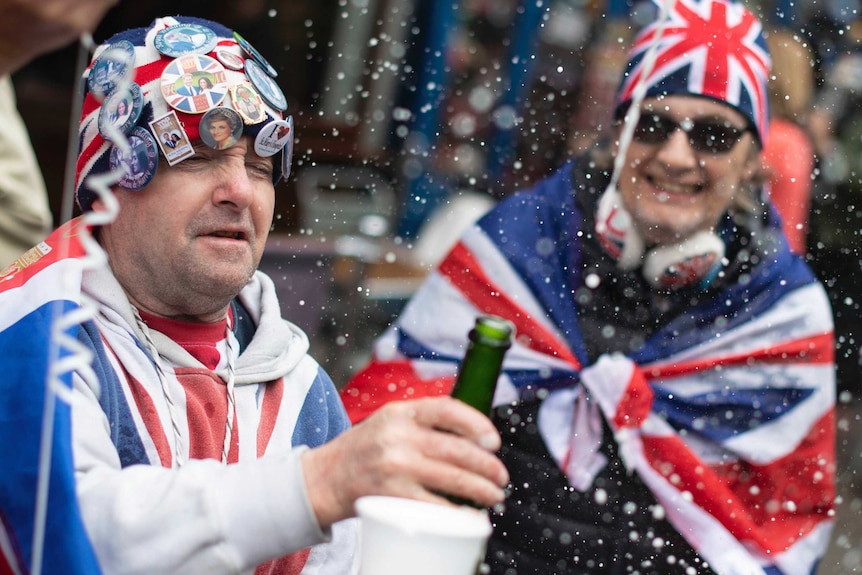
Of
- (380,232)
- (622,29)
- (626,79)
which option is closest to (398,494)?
(626,79)

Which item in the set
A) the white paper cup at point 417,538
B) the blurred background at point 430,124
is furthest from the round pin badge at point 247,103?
the blurred background at point 430,124

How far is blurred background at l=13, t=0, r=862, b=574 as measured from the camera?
125 inches

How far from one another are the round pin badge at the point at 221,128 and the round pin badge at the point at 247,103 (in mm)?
11

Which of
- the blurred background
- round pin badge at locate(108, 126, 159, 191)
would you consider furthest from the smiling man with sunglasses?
round pin badge at locate(108, 126, 159, 191)

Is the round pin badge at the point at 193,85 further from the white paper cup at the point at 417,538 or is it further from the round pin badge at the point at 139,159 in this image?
the white paper cup at the point at 417,538

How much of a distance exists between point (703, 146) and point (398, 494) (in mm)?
1575

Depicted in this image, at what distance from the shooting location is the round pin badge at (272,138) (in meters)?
1.48

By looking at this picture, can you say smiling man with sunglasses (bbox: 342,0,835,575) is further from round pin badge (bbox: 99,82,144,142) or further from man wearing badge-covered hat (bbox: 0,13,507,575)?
round pin badge (bbox: 99,82,144,142)

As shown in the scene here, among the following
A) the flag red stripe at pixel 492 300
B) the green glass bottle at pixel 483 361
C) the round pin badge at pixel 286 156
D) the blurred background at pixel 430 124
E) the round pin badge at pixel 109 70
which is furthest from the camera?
the blurred background at pixel 430 124

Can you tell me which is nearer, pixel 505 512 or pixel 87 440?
pixel 87 440

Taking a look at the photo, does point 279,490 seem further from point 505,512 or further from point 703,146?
point 703,146

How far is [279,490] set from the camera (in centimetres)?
109

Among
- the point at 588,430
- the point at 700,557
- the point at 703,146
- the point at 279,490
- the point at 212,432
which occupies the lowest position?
→ the point at 700,557

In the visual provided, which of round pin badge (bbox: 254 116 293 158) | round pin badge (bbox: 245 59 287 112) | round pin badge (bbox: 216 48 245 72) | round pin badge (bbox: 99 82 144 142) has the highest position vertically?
round pin badge (bbox: 216 48 245 72)
